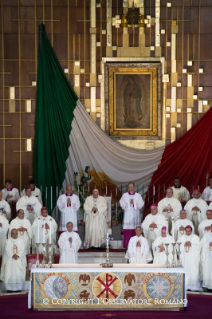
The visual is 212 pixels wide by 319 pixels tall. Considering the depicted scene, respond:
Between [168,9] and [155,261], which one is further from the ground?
[168,9]

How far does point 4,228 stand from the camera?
51.3 ft

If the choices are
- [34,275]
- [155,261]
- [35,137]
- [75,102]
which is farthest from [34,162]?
[34,275]

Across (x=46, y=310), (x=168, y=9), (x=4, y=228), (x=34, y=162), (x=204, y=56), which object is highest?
(x=168, y=9)

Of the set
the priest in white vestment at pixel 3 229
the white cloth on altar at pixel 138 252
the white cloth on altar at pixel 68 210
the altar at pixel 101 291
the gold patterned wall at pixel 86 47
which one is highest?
the gold patterned wall at pixel 86 47

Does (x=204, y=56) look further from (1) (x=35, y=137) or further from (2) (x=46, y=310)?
(2) (x=46, y=310)

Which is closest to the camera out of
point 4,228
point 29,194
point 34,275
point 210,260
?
point 34,275

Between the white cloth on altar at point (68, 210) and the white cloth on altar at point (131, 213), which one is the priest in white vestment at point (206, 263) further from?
the white cloth on altar at point (68, 210)

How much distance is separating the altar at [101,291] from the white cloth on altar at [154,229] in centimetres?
365

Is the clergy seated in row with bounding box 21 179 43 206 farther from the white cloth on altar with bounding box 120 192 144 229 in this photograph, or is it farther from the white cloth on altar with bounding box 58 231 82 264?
the white cloth on altar with bounding box 58 231 82 264

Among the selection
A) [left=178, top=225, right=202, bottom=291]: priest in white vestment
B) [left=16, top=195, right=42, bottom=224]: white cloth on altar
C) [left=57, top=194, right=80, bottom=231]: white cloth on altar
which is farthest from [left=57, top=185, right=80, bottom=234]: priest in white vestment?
[left=178, top=225, right=202, bottom=291]: priest in white vestment

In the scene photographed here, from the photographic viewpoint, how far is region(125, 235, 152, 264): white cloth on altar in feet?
47.9

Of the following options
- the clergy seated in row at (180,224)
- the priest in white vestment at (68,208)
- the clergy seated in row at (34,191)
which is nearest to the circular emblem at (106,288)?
the clergy seated in row at (180,224)

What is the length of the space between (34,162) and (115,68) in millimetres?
3550

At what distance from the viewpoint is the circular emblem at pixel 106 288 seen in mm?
12023
